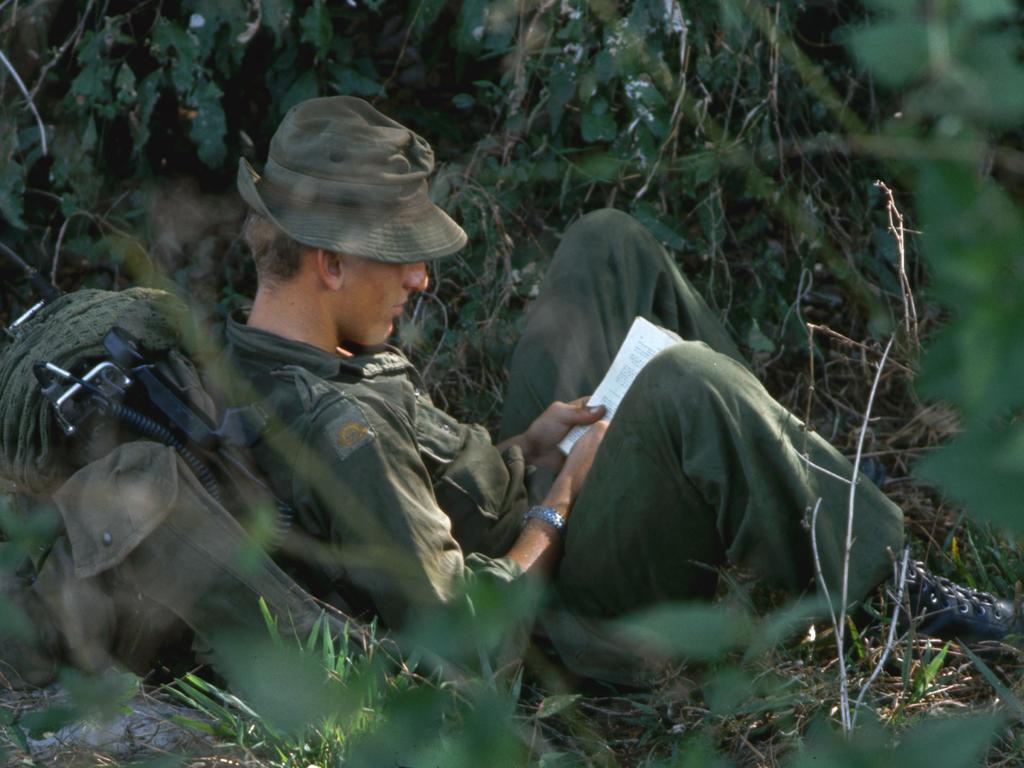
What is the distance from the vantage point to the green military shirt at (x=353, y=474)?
2.38m

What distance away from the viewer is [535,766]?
2.08 meters

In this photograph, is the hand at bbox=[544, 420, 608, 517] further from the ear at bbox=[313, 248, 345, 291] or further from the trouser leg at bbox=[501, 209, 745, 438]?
the ear at bbox=[313, 248, 345, 291]

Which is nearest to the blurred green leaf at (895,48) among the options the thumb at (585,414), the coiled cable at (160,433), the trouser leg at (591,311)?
the coiled cable at (160,433)

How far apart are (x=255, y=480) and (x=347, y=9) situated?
237 cm

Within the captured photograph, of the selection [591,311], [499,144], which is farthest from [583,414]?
[499,144]

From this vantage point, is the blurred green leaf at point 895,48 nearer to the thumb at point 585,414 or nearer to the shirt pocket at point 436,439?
the shirt pocket at point 436,439

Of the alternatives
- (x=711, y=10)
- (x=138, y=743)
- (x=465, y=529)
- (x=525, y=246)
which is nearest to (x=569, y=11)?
(x=711, y=10)

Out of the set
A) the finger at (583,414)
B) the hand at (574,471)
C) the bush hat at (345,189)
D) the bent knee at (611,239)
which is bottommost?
the hand at (574,471)

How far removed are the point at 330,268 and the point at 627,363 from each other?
707 mm

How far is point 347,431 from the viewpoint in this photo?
241 cm

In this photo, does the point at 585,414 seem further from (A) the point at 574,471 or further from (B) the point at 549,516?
(B) the point at 549,516

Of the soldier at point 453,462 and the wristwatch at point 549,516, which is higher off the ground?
the soldier at point 453,462

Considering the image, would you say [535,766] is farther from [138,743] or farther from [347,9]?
[347,9]

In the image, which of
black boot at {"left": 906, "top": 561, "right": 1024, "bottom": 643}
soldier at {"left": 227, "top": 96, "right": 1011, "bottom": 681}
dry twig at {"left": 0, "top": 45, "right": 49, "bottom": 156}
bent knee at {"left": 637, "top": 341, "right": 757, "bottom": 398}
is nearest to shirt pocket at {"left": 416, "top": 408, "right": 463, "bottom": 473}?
soldier at {"left": 227, "top": 96, "right": 1011, "bottom": 681}
